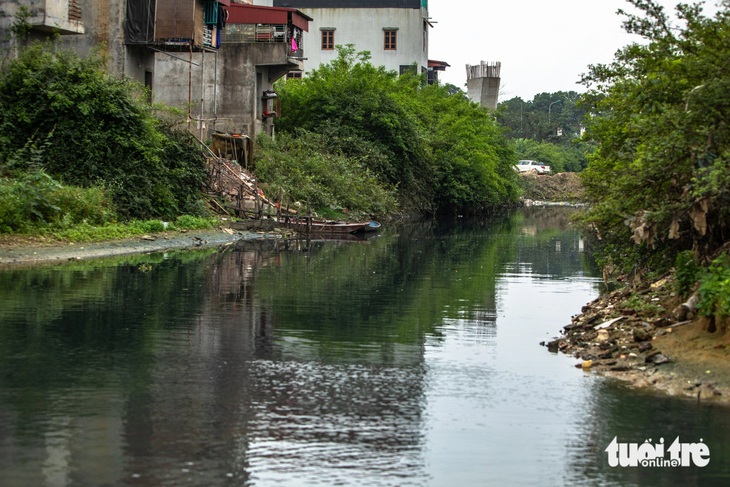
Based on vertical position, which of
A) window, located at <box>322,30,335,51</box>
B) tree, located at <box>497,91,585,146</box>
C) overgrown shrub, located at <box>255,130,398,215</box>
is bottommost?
overgrown shrub, located at <box>255,130,398,215</box>

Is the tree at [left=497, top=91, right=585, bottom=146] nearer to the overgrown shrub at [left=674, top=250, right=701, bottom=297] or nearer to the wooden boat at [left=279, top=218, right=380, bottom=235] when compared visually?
the wooden boat at [left=279, top=218, right=380, bottom=235]

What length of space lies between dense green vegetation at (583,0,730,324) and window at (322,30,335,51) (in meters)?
63.8

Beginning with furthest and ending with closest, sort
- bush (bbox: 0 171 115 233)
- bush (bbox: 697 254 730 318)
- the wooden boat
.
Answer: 1. the wooden boat
2. bush (bbox: 0 171 115 233)
3. bush (bbox: 697 254 730 318)

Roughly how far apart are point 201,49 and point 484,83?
46.9 metres

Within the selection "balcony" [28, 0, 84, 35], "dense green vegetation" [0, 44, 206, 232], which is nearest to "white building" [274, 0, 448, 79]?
"balcony" [28, 0, 84, 35]

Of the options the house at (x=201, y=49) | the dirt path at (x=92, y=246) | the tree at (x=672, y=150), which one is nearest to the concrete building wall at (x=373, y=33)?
the house at (x=201, y=49)

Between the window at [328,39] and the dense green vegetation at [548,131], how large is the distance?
75.7 feet

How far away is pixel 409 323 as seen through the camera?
66.0 feet

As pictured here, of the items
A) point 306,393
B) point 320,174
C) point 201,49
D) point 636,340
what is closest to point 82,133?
point 201,49

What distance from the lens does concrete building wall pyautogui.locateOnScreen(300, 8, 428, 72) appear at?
83188mm

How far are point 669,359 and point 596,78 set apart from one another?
10230mm

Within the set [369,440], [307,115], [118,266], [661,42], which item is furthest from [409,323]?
[307,115]

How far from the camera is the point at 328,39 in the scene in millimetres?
84125

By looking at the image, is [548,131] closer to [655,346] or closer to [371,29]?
[371,29]
